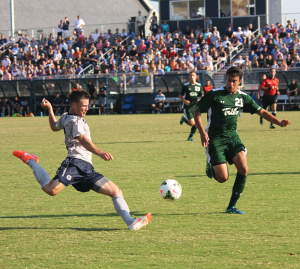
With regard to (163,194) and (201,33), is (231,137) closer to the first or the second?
(163,194)

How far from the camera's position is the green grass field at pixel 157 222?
403 centimetres

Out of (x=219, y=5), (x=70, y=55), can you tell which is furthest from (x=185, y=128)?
(x=219, y=5)

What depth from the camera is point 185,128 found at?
1814 centimetres

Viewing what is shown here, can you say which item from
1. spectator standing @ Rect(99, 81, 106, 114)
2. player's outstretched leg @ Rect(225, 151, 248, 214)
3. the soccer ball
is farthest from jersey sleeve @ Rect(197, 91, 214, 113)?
spectator standing @ Rect(99, 81, 106, 114)

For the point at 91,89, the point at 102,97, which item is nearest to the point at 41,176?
the point at 91,89

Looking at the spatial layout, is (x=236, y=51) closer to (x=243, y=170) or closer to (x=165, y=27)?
(x=165, y=27)

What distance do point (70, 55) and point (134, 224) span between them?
1176 inches

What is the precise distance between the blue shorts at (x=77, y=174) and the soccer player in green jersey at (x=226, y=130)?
1347mm

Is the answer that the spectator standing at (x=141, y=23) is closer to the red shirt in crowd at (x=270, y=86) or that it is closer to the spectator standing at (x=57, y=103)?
the spectator standing at (x=57, y=103)

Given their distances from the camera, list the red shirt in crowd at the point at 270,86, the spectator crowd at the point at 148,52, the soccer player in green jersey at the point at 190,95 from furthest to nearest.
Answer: the spectator crowd at the point at 148,52 < the red shirt in crowd at the point at 270,86 < the soccer player in green jersey at the point at 190,95

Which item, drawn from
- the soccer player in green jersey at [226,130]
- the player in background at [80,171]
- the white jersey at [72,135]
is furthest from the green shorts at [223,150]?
the white jersey at [72,135]

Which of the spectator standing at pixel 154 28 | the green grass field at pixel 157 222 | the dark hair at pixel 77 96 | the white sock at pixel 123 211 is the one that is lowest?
the green grass field at pixel 157 222

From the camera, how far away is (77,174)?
4.89 m

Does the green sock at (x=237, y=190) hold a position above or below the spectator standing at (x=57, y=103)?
below
